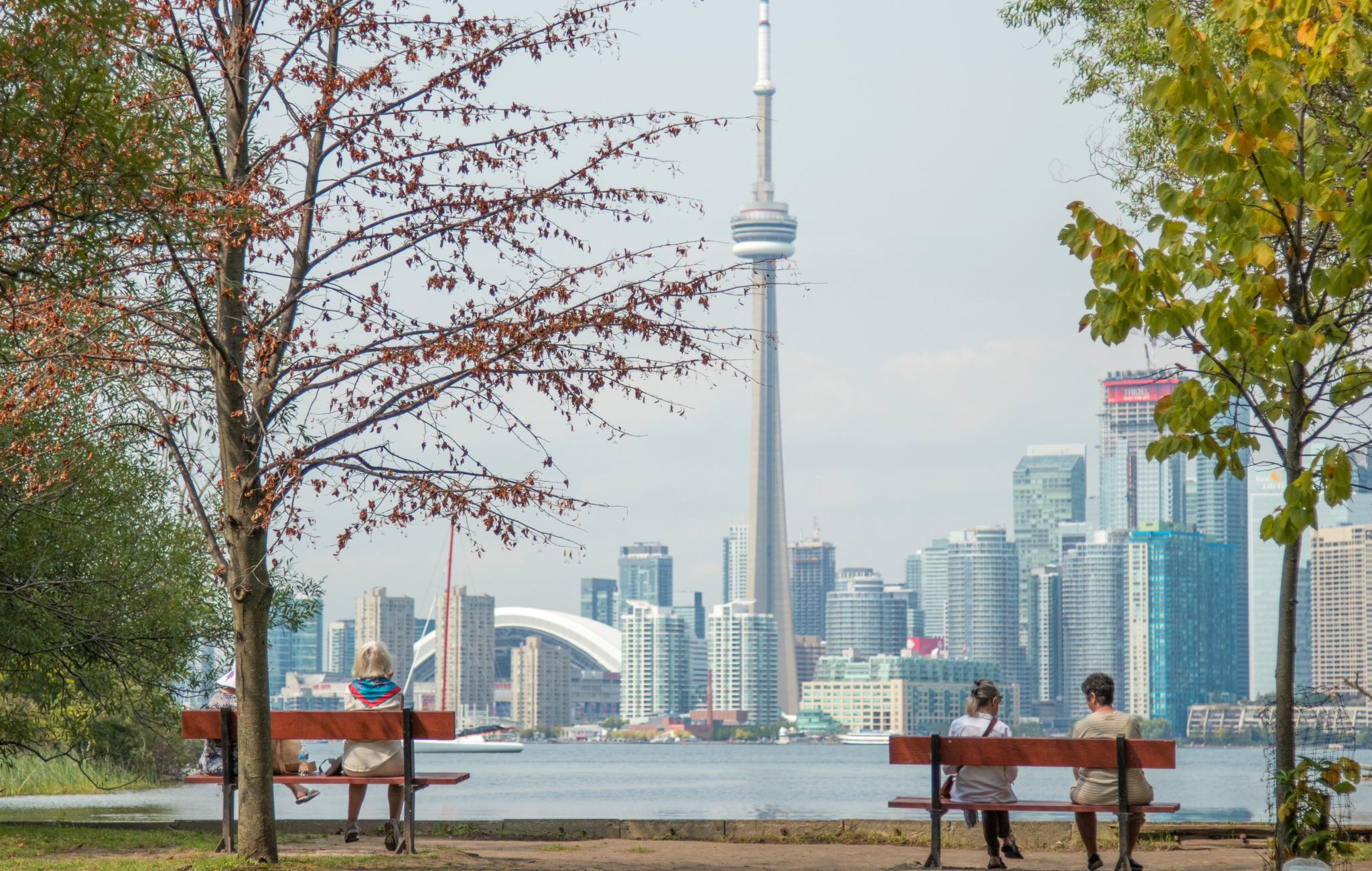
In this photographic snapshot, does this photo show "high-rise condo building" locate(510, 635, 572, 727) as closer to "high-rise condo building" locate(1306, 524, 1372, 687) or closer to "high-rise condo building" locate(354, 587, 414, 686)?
"high-rise condo building" locate(354, 587, 414, 686)

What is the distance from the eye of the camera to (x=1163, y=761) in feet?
25.5

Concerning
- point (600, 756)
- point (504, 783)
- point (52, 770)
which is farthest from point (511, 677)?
point (52, 770)

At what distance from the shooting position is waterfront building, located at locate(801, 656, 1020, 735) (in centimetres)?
16300

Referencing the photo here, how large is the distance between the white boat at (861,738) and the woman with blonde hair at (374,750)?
152510 mm

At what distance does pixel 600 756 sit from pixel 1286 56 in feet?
360

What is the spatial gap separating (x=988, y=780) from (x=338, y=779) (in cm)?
370

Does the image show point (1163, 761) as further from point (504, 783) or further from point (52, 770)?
point (504, 783)

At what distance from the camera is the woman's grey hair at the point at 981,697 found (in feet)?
29.1

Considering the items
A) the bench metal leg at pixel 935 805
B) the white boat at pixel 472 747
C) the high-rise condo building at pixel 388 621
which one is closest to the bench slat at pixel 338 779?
the bench metal leg at pixel 935 805

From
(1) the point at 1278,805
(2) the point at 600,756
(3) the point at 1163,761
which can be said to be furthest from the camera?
(2) the point at 600,756

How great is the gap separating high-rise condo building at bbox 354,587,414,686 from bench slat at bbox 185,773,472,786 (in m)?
182

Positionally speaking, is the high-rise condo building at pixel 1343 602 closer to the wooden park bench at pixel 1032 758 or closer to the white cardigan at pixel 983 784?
the white cardigan at pixel 983 784

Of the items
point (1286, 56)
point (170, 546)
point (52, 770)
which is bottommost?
point (52, 770)

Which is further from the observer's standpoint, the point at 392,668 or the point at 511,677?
the point at 511,677
